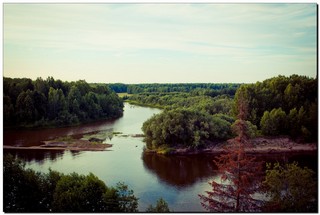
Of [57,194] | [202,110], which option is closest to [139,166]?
[57,194]

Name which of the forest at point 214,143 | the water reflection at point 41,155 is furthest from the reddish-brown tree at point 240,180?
the water reflection at point 41,155

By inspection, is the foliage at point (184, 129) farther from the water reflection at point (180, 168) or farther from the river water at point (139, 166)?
the water reflection at point (180, 168)

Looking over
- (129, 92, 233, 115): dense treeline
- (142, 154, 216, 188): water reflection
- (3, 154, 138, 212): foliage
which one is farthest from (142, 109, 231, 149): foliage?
(3, 154, 138, 212): foliage

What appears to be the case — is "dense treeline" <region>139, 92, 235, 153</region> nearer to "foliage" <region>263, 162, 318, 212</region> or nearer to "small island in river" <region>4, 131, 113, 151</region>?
"small island in river" <region>4, 131, 113, 151</region>

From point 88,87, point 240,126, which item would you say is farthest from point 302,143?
point 88,87

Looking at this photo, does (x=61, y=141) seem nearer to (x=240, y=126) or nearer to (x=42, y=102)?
(x=42, y=102)
